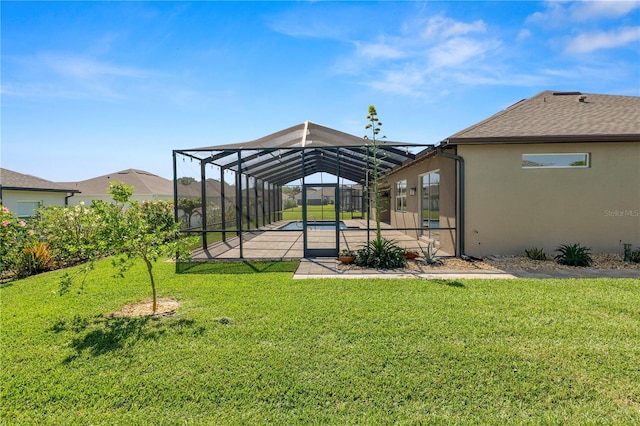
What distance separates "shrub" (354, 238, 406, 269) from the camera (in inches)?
295

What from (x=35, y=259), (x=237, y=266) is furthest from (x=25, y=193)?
(x=237, y=266)

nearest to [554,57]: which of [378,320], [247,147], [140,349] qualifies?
[247,147]

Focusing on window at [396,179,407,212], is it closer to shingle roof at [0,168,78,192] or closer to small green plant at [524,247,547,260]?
small green plant at [524,247,547,260]

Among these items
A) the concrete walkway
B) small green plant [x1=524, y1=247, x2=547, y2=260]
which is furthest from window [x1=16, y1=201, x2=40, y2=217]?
small green plant [x1=524, y1=247, x2=547, y2=260]

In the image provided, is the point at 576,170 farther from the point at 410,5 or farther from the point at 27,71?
the point at 27,71

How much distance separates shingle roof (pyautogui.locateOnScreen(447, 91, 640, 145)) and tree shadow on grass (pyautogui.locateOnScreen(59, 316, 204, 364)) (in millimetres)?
7209

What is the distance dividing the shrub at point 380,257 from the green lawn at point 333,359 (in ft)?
7.20

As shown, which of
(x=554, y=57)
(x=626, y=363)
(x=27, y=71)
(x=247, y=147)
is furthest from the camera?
(x=554, y=57)

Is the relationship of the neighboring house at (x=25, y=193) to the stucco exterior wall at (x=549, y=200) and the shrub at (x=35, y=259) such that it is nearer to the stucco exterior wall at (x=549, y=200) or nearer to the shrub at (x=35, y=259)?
the shrub at (x=35, y=259)

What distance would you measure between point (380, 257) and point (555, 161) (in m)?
5.27

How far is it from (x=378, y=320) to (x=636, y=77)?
550 inches

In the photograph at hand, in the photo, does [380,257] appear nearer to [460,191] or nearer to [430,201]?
[460,191]

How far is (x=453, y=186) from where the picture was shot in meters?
8.36

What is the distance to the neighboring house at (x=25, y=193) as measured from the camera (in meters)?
12.2
